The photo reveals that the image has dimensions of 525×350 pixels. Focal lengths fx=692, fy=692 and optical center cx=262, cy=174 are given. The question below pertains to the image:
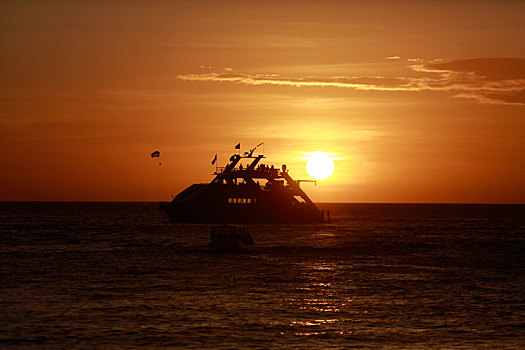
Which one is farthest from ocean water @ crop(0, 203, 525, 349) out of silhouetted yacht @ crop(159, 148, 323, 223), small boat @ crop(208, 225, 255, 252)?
silhouetted yacht @ crop(159, 148, 323, 223)

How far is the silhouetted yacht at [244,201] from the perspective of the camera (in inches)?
4845

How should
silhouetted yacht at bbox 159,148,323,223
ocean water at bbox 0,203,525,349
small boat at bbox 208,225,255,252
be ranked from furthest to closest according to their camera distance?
1. silhouetted yacht at bbox 159,148,323,223
2. small boat at bbox 208,225,255,252
3. ocean water at bbox 0,203,525,349

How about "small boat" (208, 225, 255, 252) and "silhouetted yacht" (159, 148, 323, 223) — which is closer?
"small boat" (208, 225, 255, 252)

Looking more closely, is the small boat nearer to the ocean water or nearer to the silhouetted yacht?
the ocean water

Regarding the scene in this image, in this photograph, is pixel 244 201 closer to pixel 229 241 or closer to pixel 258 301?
pixel 229 241

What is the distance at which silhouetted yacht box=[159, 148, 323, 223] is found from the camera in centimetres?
12306

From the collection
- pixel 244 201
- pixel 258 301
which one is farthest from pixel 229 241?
pixel 244 201

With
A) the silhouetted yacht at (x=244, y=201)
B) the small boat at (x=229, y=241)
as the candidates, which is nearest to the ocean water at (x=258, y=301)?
the small boat at (x=229, y=241)

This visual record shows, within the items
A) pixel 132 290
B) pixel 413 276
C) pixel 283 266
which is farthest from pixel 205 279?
pixel 413 276

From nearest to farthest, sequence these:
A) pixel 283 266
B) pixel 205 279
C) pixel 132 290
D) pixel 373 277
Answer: pixel 132 290 < pixel 205 279 < pixel 373 277 < pixel 283 266

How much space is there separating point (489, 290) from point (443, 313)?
459 inches

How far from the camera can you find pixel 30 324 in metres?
34.2

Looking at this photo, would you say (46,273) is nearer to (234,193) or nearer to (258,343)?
(258,343)

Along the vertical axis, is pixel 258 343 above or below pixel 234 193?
below
